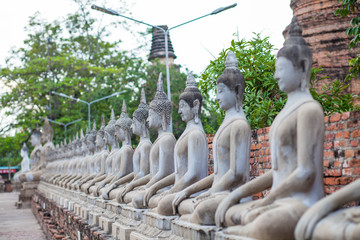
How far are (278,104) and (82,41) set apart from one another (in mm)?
28480

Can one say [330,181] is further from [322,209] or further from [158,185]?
[158,185]

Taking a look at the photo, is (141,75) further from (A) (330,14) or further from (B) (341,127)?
(B) (341,127)

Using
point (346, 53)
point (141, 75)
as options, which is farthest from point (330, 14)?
point (141, 75)

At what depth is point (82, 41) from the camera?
36.2 m

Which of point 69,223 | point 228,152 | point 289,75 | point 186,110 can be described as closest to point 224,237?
point 228,152

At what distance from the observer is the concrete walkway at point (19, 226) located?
1478cm

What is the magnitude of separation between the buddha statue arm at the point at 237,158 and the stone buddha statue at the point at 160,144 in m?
2.28

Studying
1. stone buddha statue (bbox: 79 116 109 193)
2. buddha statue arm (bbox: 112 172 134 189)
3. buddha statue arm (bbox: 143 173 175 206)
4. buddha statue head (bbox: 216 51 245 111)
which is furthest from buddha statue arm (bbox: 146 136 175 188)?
stone buddha statue (bbox: 79 116 109 193)

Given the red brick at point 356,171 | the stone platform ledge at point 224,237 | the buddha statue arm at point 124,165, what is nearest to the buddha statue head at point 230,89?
the red brick at point 356,171

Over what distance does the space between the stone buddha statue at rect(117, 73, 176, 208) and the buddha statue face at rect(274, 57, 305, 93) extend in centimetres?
352

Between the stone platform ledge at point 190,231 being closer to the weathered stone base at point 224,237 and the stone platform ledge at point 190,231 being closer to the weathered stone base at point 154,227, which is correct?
the weathered stone base at point 224,237

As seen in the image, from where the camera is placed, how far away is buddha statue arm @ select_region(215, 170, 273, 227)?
4.77m

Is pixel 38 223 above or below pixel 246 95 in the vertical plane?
below

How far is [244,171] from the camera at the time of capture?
17.5ft
